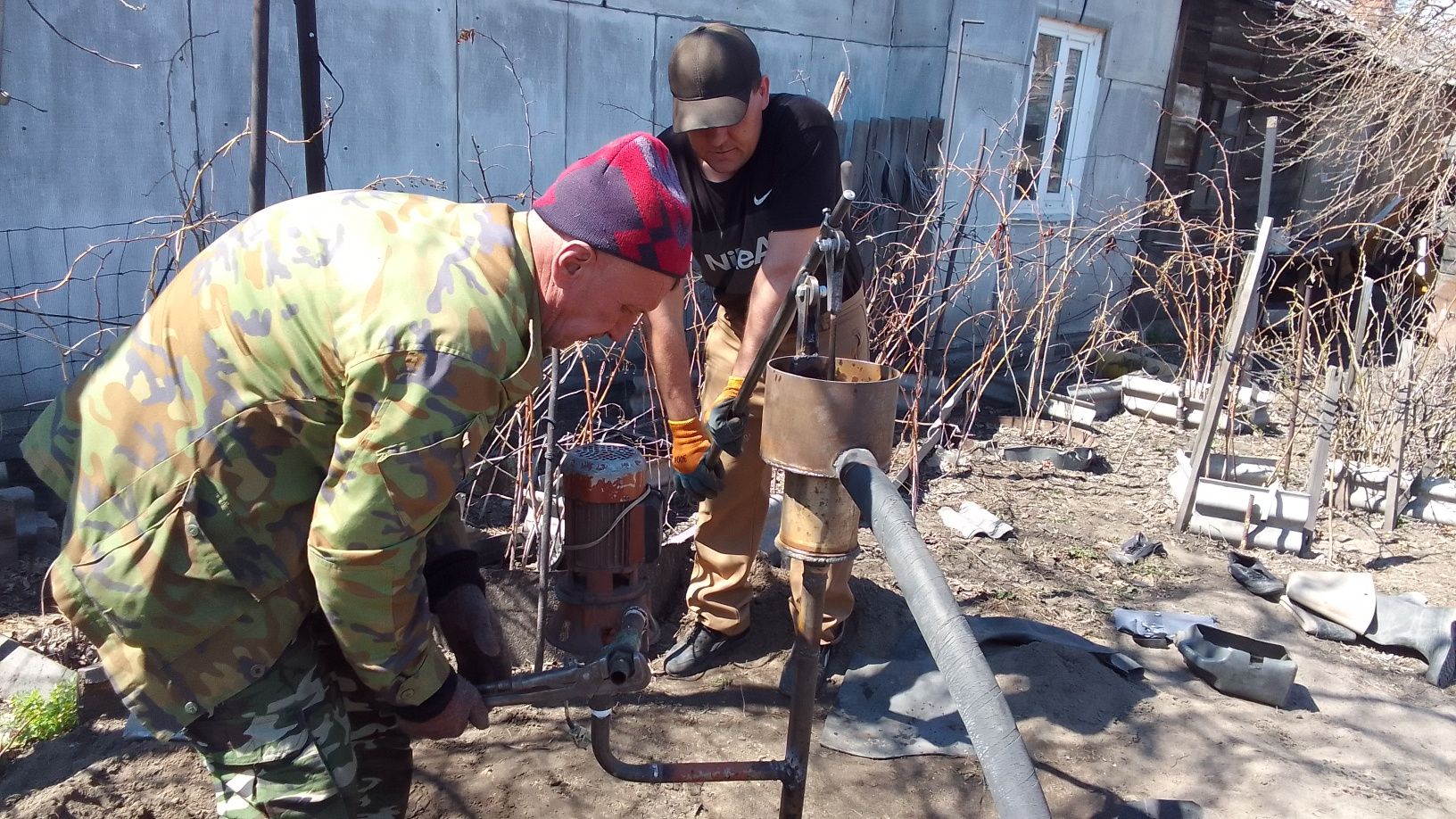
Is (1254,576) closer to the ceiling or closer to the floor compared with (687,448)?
closer to the floor

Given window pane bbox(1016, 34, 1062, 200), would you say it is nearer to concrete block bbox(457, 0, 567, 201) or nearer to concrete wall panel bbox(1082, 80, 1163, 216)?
concrete wall panel bbox(1082, 80, 1163, 216)

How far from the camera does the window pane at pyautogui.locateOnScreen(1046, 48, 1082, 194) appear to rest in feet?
29.2

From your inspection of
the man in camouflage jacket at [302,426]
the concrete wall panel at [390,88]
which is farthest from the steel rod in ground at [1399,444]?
the concrete wall panel at [390,88]

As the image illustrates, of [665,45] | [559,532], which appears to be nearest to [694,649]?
[559,532]

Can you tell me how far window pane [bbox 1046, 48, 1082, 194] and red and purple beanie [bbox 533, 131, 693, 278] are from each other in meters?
8.11

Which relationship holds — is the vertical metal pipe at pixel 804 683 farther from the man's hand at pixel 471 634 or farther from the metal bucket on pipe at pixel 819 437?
the man's hand at pixel 471 634

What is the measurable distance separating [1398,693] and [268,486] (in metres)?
3.58

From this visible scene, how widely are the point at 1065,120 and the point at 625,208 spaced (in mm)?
8499

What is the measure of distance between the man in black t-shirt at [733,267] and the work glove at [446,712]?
89 cm

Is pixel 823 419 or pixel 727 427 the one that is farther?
pixel 727 427

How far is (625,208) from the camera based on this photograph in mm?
1471

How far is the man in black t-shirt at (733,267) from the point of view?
2721 millimetres

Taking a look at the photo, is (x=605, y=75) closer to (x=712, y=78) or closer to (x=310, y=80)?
(x=310, y=80)

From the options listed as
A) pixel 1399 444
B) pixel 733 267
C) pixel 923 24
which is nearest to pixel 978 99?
pixel 923 24
